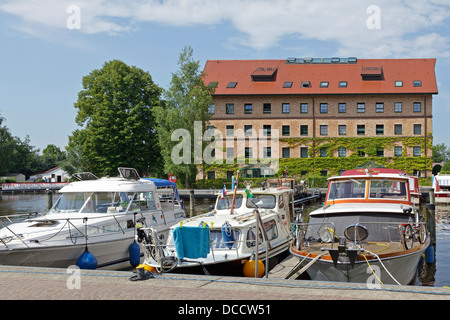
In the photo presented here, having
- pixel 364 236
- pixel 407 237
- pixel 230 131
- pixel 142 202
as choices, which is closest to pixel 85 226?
pixel 142 202

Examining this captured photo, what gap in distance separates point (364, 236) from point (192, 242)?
4.41 m

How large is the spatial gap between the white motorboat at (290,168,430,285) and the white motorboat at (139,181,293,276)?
4.48 feet

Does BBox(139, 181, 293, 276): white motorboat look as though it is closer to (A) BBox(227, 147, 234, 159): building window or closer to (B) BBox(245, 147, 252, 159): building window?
(B) BBox(245, 147, 252, 159): building window

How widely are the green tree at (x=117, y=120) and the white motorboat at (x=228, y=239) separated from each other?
35.3 m

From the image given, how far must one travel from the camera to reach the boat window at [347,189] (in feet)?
50.4

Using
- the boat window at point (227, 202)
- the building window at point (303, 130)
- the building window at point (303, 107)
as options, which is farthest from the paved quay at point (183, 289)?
the building window at point (303, 107)

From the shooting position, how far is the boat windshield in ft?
54.1

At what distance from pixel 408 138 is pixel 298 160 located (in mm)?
13878

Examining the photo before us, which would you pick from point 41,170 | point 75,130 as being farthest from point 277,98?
point 41,170

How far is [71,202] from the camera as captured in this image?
54.9 ft

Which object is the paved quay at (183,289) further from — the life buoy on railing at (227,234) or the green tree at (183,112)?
the green tree at (183,112)

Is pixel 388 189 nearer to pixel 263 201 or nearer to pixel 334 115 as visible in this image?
pixel 263 201

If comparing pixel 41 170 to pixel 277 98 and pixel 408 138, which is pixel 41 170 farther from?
pixel 408 138
